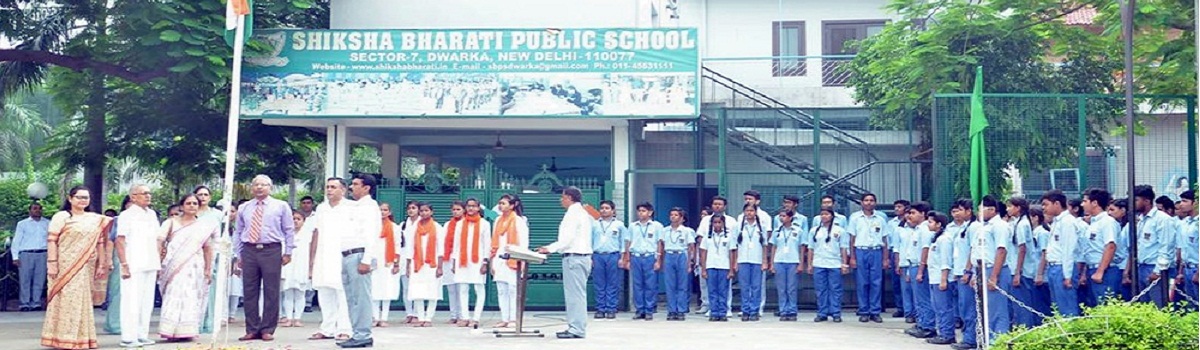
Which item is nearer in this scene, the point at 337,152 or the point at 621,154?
the point at 621,154

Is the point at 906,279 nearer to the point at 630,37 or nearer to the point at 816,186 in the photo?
the point at 816,186

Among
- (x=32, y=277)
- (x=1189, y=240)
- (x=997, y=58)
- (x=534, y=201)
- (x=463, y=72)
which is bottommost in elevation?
(x=32, y=277)

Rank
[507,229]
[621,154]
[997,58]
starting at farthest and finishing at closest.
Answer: [621,154]
[997,58]
[507,229]

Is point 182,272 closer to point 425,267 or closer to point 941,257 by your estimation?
point 425,267

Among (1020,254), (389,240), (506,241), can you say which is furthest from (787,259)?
(389,240)

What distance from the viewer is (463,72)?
1625 centimetres

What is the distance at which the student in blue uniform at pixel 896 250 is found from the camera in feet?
49.6

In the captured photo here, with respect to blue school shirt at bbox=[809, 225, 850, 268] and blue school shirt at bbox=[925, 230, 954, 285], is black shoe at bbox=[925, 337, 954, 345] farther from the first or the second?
blue school shirt at bbox=[809, 225, 850, 268]

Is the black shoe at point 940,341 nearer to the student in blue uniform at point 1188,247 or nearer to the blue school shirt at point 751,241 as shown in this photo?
the student in blue uniform at point 1188,247

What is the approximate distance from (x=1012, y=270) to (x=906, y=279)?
100 inches

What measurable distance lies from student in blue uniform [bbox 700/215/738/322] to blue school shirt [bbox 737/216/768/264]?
11cm

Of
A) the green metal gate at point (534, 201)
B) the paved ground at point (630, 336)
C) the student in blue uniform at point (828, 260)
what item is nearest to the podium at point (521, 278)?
the paved ground at point (630, 336)

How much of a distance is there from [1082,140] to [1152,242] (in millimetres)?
2696

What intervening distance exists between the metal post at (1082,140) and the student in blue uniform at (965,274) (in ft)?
8.49
